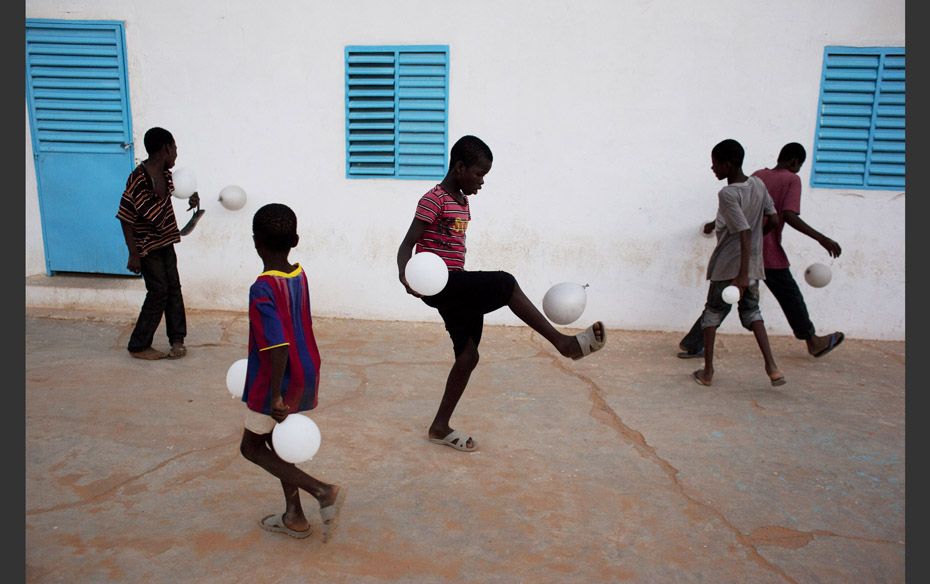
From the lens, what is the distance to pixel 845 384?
449cm

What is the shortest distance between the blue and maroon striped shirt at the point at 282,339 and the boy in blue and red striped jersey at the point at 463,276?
2.20 ft

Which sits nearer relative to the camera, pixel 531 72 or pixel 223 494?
pixel 223 494

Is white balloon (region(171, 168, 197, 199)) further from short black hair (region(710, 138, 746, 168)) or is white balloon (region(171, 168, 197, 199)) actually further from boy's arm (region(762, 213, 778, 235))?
boy's arm (region(762, 213, 778, 235))

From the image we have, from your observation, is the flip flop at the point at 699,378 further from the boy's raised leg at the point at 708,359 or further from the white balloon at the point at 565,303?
the white balloon at the point at 565,303

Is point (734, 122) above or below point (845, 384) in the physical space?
above

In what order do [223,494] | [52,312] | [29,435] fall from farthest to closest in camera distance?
[52,312] → [29,435] → [223,494]

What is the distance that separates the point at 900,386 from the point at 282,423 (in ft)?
13.7

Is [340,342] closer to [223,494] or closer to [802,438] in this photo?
[223,494]

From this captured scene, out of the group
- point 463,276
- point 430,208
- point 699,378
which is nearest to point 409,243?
point 430,208

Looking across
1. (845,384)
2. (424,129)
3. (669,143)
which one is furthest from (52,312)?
(845,384)

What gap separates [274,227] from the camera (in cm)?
223

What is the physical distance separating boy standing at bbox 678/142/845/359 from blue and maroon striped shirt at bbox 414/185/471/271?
2.39 m

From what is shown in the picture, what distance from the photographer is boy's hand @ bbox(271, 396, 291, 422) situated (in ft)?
7.30

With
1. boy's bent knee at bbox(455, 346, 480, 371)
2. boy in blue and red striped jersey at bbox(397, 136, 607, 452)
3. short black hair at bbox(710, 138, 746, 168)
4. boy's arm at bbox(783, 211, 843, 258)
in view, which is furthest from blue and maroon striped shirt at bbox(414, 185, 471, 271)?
boy's arm at bbox(783, 211, 843, 258)
